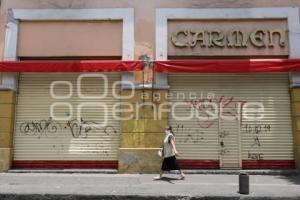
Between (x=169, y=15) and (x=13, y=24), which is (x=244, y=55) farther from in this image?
(x=13, y=24)

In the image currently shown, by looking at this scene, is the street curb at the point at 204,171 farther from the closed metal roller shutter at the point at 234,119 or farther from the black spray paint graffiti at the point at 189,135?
the black spray paint graffiti at the point at 189,135

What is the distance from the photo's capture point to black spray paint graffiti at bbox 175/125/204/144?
522 inches

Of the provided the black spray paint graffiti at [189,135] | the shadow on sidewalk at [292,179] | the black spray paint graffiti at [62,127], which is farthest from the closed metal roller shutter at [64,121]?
the shadow on sidewalk at [292,179]

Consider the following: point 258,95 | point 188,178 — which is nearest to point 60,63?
point 188,178

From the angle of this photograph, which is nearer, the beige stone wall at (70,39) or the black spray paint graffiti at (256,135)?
the black spray paint graffiti at (256,135)

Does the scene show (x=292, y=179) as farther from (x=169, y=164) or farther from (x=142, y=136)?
(x=142, y=136)

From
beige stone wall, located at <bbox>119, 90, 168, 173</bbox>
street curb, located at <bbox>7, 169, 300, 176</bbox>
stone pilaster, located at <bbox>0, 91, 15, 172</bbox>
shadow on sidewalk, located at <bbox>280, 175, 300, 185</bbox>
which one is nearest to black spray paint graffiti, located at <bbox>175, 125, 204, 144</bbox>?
beige stone wall, located at <bbox>119, 90, 168, 173</bbox>

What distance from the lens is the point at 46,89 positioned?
536 inches

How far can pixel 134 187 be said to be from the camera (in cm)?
1016

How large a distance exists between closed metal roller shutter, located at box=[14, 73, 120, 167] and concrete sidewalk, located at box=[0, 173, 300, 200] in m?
0.89

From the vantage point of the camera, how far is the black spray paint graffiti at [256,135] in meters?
13.2

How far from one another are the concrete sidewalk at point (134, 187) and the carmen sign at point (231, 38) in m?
4.30

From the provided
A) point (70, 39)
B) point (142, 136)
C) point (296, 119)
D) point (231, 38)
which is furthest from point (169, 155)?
point (70, 39)

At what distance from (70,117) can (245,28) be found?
6554mm
